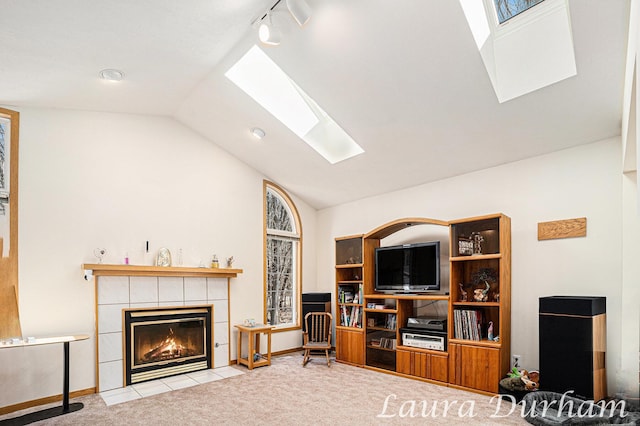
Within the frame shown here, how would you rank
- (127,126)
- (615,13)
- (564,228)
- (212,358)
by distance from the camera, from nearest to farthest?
(615,13) < (564,228) < (127,126) < (212,358)

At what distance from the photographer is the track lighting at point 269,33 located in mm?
3132

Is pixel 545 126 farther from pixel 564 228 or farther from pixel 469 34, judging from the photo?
pixel 469 34

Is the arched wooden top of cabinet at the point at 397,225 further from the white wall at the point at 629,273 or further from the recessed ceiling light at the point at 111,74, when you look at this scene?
the recessed ceiling light at the point at 111,74

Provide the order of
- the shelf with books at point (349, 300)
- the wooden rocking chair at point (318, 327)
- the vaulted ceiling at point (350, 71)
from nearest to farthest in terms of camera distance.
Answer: the vaulted ceiling at point (350, 71)
the shelf with books at point (349, 300)
the wooden rocking chair at point (318, 327)

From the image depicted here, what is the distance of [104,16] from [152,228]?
9.11ft

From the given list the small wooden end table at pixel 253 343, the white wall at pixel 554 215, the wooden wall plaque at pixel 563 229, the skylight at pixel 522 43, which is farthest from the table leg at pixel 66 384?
the wooden wall plaque at pixel 563 229

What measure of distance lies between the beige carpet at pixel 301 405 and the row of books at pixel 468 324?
582 mm

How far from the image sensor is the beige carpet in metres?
3.51

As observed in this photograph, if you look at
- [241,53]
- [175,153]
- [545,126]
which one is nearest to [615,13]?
[545,126]

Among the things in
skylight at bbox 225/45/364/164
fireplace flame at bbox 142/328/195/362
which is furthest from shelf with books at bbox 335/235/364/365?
fireplace flame at bbox 142/328/195/362

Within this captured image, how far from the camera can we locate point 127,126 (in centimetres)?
496

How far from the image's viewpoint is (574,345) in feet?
11.5

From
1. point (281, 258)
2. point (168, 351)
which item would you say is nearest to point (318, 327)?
point (281, 258)

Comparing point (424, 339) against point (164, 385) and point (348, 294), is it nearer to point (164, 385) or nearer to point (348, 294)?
point (348, 294)
